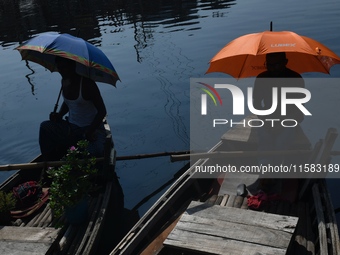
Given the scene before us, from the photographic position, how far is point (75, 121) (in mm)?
8148

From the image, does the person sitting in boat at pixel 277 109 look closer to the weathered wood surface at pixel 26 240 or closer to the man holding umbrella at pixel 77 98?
the man holding umbrella at pixel 77 98

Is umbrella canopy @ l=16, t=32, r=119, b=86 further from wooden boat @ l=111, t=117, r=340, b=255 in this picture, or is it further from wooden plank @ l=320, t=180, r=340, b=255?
wooden plank @ l=320, t=180, r=340, b=255

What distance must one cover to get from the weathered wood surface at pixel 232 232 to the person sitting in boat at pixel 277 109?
5.47ft

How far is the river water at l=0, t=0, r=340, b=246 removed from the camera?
11.6m

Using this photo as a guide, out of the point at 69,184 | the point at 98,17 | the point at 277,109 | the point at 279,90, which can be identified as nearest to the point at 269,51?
the point at 279,90

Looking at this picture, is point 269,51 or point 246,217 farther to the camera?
point 269,51

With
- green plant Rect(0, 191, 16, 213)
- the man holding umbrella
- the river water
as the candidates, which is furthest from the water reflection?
green plant Rect(0, 191, 16, 213)

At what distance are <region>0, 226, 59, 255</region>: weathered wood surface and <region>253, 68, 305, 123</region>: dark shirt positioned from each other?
371 centimetres

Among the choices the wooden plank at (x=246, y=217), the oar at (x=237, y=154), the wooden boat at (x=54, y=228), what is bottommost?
the wooden boat at (x=54, y=228)

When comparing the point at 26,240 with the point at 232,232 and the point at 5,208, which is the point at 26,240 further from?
the point at 232,232

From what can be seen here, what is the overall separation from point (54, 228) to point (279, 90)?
3924mm

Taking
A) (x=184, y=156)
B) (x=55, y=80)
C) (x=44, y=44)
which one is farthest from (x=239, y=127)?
(x=55, y=80)

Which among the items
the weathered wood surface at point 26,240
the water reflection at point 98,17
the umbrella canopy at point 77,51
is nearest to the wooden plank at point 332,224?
the weathered wood surface at point 26,240

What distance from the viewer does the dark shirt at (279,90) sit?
22.3 feet
